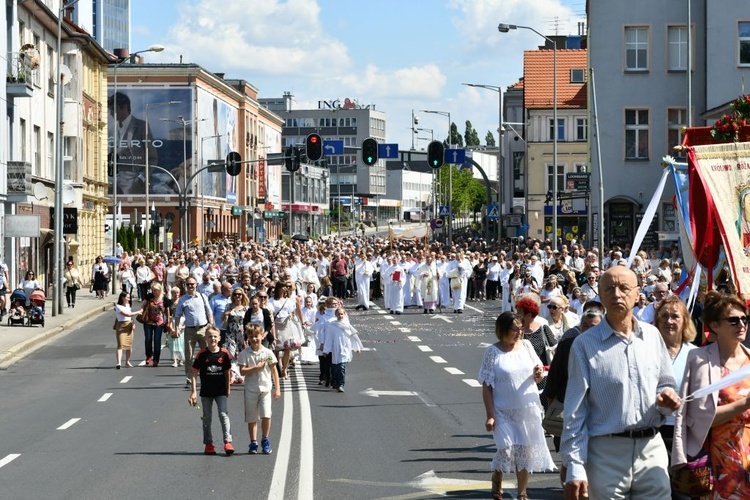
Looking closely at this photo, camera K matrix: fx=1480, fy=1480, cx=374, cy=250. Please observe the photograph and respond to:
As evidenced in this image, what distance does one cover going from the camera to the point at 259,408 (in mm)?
14727

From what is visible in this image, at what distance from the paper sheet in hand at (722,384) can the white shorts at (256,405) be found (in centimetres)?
763

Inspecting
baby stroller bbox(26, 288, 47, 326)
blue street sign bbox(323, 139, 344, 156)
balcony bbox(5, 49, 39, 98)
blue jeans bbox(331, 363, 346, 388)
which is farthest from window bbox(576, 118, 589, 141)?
blue jeans bbox(331, 363, 346, 388)

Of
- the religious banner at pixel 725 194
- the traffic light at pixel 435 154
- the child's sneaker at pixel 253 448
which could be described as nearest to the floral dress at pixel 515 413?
the religious banner at pixel 725 194

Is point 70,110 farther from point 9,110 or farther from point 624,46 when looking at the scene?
point 624,46

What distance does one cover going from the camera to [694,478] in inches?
304

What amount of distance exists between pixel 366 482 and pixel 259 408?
2737 mm

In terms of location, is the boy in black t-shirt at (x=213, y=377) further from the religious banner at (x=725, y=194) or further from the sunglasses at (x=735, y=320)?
the sunglasses at (x=735, y=320)

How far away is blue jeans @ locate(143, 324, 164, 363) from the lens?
26.5 meters

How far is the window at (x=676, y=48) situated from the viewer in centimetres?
5472

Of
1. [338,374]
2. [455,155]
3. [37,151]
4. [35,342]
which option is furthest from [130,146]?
[338,374]

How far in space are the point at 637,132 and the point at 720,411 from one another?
159 ft

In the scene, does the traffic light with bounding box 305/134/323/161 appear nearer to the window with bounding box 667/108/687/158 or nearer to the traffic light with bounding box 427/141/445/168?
the traffic light with bounding box 427/141/445/168

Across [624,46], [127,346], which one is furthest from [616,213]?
[127,346]

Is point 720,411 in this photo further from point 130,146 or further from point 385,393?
point 130,146
